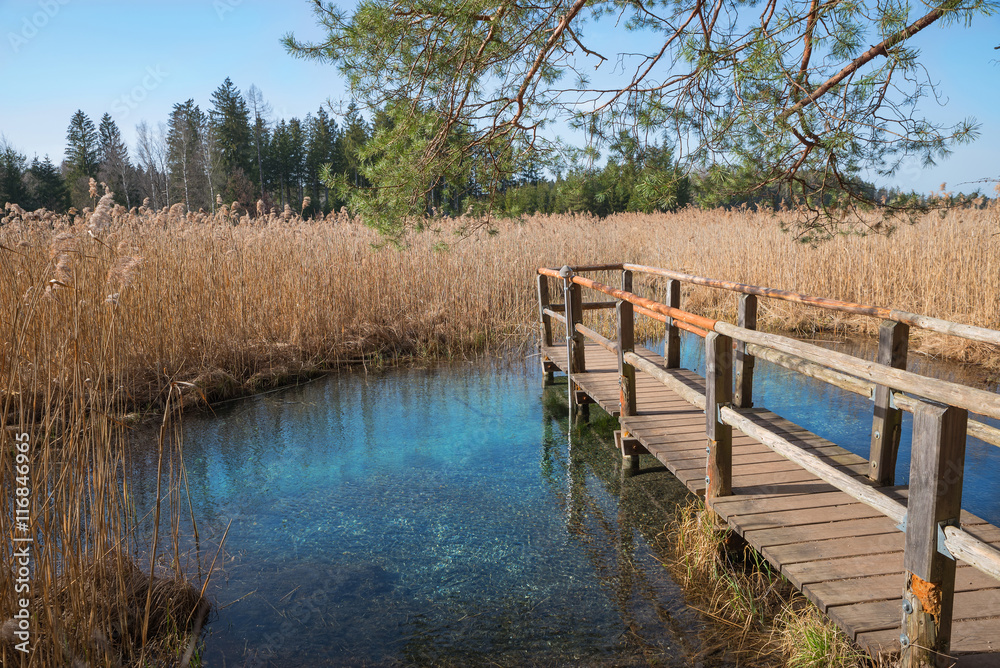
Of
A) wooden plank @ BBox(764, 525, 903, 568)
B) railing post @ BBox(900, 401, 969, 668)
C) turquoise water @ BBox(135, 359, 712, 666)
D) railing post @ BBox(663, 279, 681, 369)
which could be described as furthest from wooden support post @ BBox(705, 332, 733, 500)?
railing post @ BBox(663, 279, 681, 369)

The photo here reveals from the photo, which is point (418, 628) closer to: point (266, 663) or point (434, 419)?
point (266, 663)

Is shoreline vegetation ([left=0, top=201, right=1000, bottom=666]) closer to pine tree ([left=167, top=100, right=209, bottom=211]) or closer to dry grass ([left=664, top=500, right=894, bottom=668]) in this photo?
dry grass ([left=664, top=500, right=894, bottom=668])

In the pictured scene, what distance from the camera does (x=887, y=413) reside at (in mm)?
3254

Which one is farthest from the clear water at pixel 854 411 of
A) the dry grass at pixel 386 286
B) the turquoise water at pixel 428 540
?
the turquoise water at pixel 428 540

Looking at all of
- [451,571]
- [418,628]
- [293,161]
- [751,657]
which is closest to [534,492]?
[451,571]

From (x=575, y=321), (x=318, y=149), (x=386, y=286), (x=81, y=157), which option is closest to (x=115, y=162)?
(x=81, y=157)

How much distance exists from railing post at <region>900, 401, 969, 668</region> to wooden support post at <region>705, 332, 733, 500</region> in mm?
1174

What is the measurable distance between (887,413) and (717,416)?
888mm

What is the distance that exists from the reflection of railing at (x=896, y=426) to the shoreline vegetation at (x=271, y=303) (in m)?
2.21

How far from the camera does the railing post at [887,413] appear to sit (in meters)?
3.18

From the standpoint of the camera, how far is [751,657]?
2736mm

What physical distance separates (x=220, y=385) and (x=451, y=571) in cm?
423

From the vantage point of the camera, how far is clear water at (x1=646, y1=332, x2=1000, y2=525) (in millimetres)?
4273

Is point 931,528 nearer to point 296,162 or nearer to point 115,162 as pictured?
point 115,162
